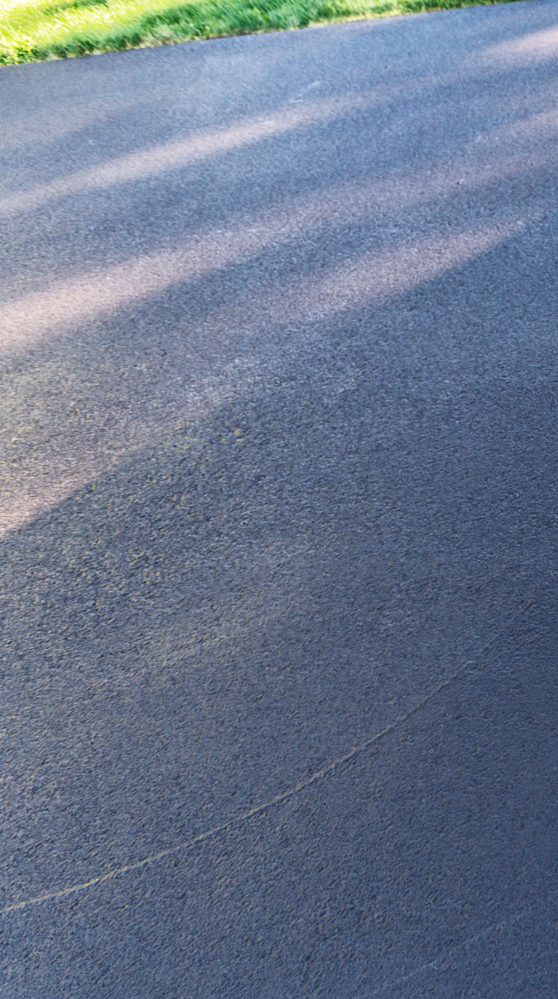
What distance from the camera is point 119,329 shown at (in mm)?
3379

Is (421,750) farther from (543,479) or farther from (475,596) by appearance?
(543,479)

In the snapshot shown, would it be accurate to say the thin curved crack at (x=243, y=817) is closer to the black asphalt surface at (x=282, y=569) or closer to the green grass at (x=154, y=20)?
the black asphalt surface at (x=282, y=569)

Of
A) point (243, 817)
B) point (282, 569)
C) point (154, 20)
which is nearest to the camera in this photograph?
point (243, 817)

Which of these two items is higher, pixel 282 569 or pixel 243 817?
pixel 282 569

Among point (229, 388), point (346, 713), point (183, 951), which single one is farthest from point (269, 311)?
point (183, 951)

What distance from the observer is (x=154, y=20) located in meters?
5.87

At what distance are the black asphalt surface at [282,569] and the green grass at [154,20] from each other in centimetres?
178

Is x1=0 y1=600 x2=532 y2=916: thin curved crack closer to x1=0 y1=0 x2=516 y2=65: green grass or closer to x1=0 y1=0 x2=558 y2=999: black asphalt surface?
x1=0 y1=0 x2=558 y2=999: black asphalt surface

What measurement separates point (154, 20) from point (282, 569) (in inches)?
198

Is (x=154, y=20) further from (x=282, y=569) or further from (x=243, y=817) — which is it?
(x=243, y=817)

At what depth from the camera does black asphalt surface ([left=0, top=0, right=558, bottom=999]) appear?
6.21ft

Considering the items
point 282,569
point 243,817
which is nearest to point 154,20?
point 282,569

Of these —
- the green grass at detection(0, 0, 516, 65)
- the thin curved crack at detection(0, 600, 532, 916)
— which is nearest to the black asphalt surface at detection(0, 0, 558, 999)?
the thin curved crack at detection(0, 600, 532, 916)

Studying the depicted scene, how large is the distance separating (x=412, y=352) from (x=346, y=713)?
1533 millimetres
